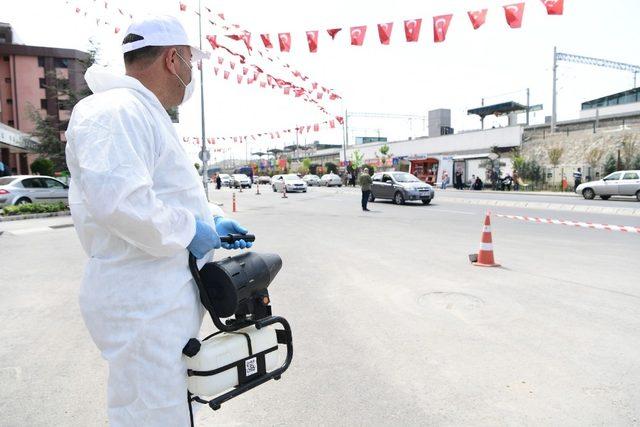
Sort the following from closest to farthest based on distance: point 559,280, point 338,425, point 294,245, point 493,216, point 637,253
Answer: point 338,425
point 559,280
point 637,253
point 294,245
point 493,216

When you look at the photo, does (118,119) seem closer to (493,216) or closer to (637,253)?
(637,253)

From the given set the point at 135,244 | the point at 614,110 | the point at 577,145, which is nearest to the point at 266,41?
the point at 135,244

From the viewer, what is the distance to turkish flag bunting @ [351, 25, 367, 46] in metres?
11.6

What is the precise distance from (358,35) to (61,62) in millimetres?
57143

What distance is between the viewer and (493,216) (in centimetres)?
1544

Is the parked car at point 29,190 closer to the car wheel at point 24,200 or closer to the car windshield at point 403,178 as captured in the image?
the car wheel at point 24,200

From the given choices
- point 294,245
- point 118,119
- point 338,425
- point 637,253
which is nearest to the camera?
point 118,119

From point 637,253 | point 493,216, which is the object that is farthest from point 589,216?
point 637,253

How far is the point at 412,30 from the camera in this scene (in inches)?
436

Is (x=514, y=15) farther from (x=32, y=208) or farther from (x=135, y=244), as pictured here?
(x=32, y=208)

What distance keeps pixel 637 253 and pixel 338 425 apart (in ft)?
26.6

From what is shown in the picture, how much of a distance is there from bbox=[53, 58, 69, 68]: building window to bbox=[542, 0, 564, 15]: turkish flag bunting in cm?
6081

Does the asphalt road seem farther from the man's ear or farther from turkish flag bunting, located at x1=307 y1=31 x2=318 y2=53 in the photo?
turkish flag bunting, located at x1=307 y1=31 x2=318 y2=53

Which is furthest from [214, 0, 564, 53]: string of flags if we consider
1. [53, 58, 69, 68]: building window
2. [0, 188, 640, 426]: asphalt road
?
[53, 58, 69, 68]: building window
